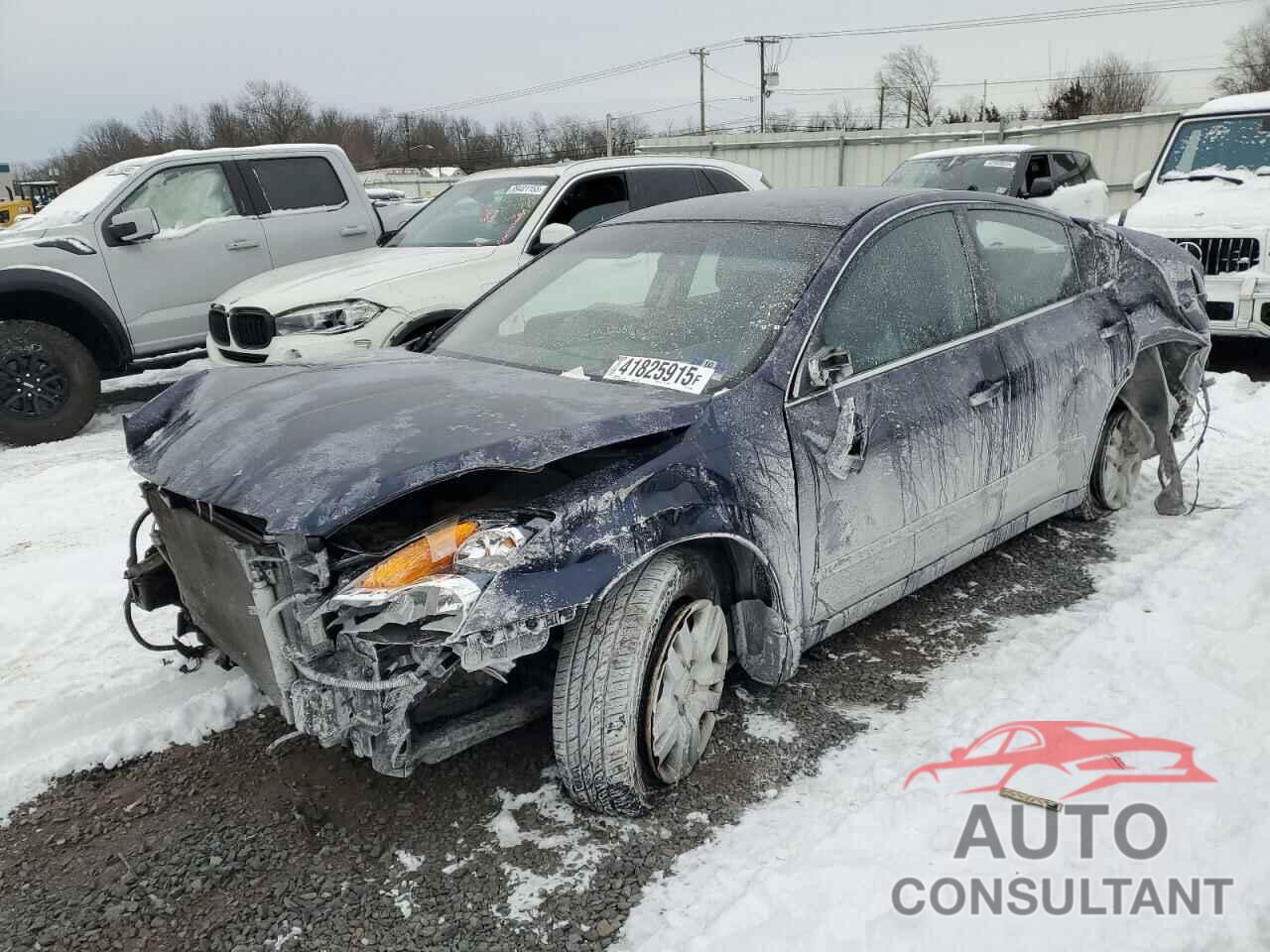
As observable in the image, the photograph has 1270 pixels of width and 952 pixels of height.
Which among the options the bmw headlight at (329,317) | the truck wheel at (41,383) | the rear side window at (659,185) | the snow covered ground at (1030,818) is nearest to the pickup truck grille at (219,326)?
the bmw headlight at (329,317)

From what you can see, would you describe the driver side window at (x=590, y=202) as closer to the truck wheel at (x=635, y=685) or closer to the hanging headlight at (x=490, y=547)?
the truck wheel at (x=635, y=685)

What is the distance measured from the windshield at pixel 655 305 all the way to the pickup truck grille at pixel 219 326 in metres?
3.39

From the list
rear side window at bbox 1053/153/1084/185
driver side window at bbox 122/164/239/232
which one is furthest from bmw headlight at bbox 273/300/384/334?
rear side window at bbox 1053/153/1084/185

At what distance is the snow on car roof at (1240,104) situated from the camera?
29.4 ft

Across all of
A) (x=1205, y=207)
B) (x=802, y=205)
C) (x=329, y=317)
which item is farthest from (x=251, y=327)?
(x=1205, y=207)

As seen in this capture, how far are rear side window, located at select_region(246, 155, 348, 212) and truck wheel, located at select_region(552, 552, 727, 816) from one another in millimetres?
6807

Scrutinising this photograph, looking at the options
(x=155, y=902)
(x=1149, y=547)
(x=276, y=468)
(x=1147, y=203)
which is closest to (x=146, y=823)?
(x=155, y=902)

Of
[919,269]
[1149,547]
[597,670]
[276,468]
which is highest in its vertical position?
[919,269]

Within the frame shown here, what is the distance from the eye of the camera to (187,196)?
7.83m

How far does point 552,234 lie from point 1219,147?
6763 millimetres

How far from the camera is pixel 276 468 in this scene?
2395 millimetres

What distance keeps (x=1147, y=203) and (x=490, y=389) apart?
8290 millimetres

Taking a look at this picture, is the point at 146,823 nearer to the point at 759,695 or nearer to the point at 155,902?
the point at 155,902

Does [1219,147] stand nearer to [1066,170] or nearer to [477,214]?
[1066,170]
